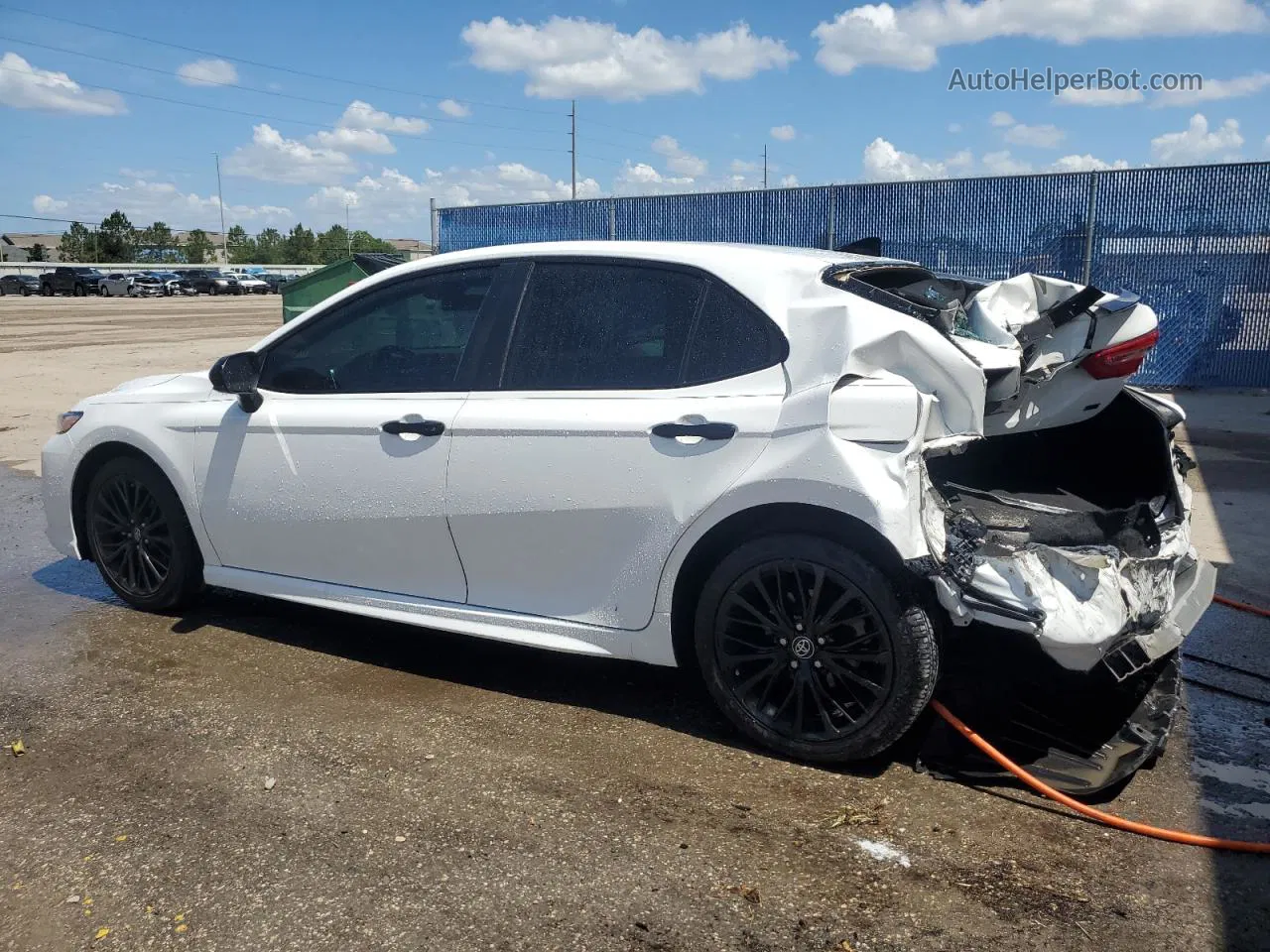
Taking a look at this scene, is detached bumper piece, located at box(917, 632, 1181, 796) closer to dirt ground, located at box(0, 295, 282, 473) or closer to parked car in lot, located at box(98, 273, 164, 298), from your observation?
dirt ground, located at box(0, 295, 282, 473)

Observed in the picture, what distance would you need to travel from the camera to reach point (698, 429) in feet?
12.2

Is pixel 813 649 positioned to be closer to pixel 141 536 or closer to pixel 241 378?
pixel 241 378

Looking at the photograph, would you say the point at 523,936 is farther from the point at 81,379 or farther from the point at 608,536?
the point at 81,379

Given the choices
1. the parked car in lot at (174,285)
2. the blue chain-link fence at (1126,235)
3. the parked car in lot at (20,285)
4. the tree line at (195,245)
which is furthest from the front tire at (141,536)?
the tree line at (195,245)

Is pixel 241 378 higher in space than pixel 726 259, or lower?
lower

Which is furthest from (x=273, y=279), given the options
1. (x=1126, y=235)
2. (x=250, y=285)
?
(x=1126, y=235)

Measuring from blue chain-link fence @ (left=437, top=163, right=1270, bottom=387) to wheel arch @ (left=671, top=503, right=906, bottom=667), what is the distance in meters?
10.9

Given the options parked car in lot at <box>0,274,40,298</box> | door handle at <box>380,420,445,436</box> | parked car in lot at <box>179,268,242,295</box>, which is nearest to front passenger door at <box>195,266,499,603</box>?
door handle at <box>380,420,445,436</box>

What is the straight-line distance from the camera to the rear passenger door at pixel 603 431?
3.74 m

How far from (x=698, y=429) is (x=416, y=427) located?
3.85ft

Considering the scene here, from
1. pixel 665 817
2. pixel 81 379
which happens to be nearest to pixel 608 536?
pixel 665 817

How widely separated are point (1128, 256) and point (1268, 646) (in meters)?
9.37

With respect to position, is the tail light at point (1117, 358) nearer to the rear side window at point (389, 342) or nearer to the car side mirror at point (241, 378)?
the rear side window at point (389, 342)

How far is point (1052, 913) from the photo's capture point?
2912 mm
